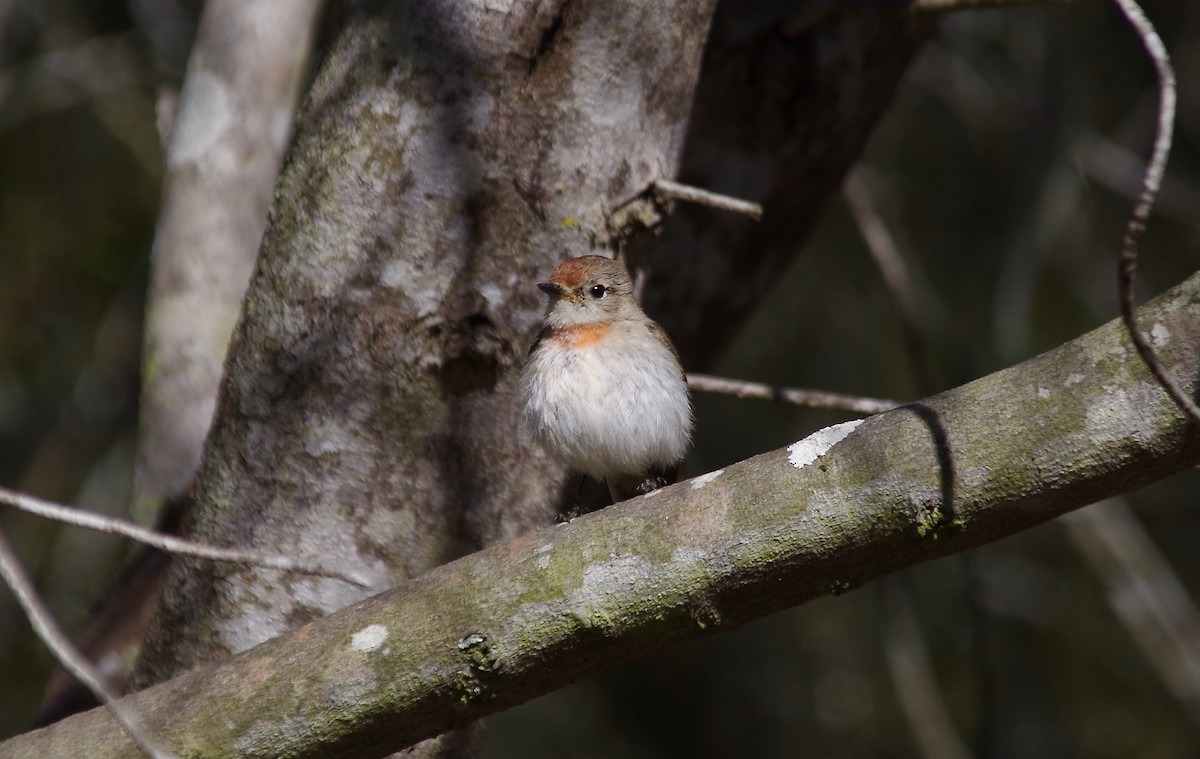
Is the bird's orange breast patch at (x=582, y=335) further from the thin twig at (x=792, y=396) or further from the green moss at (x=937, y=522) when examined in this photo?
the green moss at (x=937, y=522)

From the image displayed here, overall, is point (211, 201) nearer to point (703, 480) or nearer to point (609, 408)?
point (609, 408)

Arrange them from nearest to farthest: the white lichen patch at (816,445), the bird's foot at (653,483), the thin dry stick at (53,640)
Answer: the thin dry stick at (53,640), the white lichen patch at (816,445), the bird's foot at (653,483)

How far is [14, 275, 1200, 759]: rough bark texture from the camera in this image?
228 cm

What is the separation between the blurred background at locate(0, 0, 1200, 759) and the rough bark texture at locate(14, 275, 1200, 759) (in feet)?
14.0

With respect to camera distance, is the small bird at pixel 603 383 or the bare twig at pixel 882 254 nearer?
the small bird at pixel 603 383

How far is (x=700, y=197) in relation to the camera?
362 centimetres

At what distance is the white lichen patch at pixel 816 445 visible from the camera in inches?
98.3

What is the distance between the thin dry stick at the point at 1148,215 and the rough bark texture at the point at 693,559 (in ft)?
0.54

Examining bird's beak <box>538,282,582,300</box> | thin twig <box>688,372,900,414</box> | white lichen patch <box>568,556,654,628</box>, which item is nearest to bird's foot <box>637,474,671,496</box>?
thin twig <box>688,372,900,414</box>

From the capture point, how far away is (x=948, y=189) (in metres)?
8.66

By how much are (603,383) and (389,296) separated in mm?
1061

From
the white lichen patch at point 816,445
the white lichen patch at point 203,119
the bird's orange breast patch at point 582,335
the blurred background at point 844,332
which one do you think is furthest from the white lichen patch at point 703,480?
the blurred background at point 844,332

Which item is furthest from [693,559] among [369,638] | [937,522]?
[369,638]

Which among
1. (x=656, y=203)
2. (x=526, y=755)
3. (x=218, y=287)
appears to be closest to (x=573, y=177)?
(x=656, y=203)
